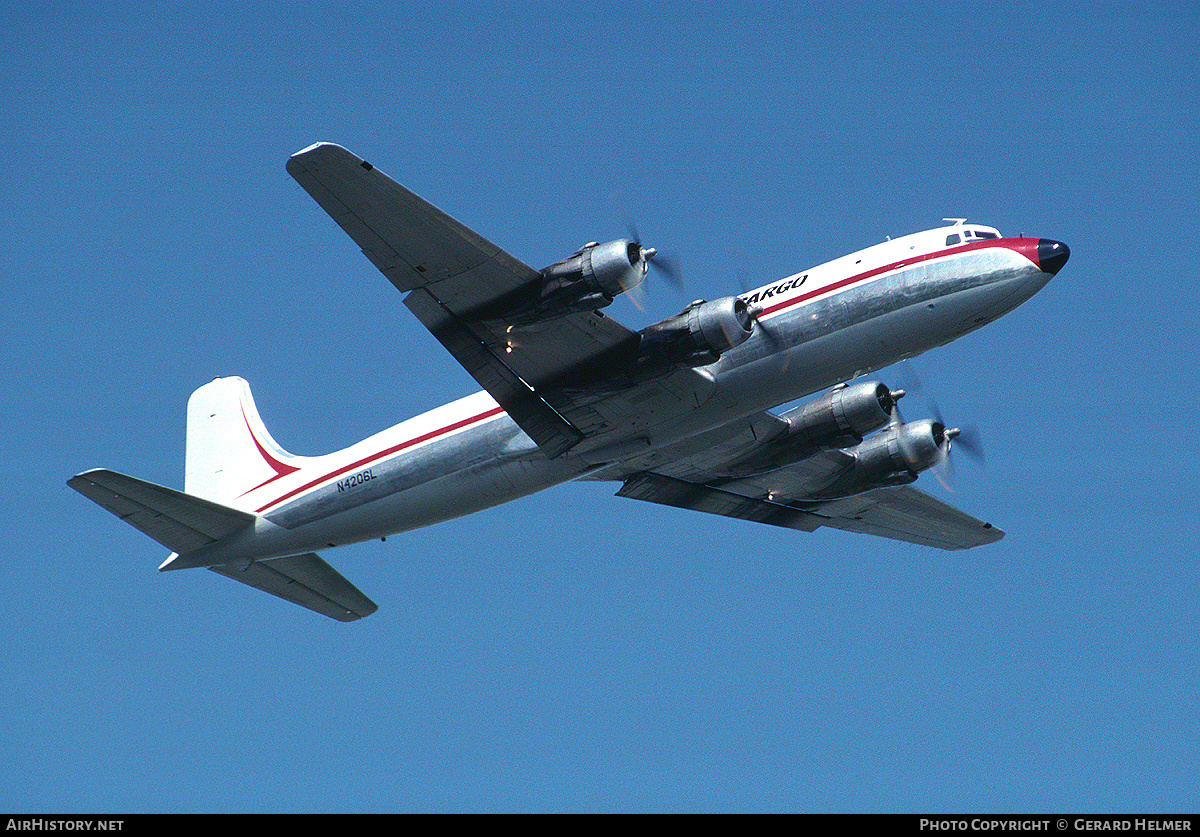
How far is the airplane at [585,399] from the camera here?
85.4ft

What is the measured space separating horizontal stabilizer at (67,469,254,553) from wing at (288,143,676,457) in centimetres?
860

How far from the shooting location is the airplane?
26031mm

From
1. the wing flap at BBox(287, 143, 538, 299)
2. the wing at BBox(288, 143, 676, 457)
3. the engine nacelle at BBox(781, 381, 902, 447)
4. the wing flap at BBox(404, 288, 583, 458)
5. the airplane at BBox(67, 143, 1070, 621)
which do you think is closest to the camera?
the wing flap at BBox(287, 143, 538, 299)

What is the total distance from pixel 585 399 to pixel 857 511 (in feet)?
40.3

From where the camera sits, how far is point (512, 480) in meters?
30.5

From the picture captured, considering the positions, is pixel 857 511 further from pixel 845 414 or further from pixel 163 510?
pixel 163 510

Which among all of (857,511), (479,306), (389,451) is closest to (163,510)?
(389,451)

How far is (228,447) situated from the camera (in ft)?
118

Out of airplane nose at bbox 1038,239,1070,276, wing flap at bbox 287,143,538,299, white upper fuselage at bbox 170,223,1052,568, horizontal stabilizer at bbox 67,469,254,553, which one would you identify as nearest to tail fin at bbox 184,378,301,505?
white upper fuselage at bbox 170,223,1052,568

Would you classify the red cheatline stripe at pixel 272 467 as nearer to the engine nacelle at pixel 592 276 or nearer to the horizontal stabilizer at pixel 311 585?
the horizontal stabilizer at pixel 311 585

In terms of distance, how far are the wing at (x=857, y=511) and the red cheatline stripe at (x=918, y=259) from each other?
8107mm

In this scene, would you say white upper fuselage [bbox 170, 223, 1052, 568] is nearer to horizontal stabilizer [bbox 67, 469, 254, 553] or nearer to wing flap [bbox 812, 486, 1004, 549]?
horizontal stabilizer [bbox 67, 469, 254, 553]

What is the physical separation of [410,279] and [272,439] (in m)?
11.1

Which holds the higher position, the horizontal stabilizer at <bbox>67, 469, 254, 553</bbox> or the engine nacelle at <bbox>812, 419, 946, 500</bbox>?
the engine nacelle at <bbox>812, 419, 946, 500</bbox>
